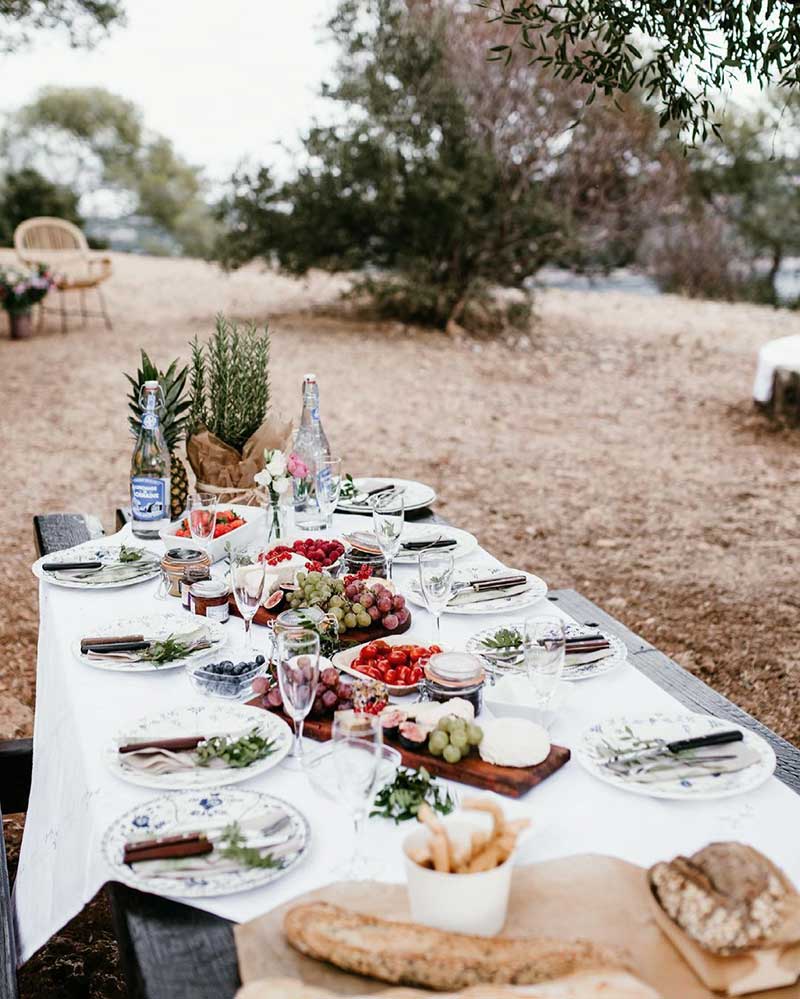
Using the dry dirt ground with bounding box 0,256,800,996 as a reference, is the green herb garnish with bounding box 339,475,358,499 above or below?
above

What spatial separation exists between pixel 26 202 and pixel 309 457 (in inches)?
662

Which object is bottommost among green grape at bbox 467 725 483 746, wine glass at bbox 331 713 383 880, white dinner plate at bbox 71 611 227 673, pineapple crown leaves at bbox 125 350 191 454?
white dinner plate at bbox 71 611 227 673

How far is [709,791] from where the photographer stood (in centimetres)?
171

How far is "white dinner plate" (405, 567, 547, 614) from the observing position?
8.36 feet

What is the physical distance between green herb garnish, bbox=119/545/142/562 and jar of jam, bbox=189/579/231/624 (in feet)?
1.47

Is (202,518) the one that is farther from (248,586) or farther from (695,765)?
(695,765)

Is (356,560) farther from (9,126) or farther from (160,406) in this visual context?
(9,126)

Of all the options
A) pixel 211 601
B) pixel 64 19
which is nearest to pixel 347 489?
pixel 211 601

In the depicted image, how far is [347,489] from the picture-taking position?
3.65m

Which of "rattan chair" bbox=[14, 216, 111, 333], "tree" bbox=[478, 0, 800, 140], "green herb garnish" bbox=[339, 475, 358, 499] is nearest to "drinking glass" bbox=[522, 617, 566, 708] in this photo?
"tree" bbox=[478, 0, 800, 140]

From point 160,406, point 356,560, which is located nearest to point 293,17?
point 160,406

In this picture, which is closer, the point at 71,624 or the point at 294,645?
the point at 294,645

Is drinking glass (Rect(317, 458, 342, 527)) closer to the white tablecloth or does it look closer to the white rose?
the white rose

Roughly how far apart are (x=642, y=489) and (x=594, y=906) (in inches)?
224
